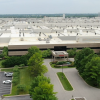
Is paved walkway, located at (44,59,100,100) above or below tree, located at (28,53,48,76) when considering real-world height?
below

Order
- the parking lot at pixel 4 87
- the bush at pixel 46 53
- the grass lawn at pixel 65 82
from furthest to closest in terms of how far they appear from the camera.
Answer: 1. the bush at pixel 46 53
2. the grass lawn at pixel 65 82
3. the parking lot at pixel 4 87

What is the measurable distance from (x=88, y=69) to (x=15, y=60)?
16.7m

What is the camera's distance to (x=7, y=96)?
77.3 ft

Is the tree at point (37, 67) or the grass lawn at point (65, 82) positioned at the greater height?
the tree at point (37, 67)

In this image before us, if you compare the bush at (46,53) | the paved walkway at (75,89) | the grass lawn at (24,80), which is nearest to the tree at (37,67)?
the grass lawn at (24,80)

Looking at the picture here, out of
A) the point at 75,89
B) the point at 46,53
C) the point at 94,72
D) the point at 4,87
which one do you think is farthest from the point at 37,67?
the point at 46,53

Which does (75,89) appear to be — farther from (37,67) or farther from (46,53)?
(46,53)

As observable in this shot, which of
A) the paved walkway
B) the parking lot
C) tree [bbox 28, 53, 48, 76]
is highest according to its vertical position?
tree [bbox 28, 53, 48, 76]

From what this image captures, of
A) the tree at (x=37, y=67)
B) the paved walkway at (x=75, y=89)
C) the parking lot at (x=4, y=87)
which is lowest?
the parking lot at (x=4, y=87)

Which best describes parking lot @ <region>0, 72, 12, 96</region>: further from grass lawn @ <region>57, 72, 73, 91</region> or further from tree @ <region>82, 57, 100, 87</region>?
tree @ <region>82, 57, 100, 87</region>

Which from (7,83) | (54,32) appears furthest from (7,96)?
(54,32)

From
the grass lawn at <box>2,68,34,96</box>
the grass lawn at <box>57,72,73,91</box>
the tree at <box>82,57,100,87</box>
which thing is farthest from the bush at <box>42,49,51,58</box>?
the tree at <box>82,57,100,87</box>

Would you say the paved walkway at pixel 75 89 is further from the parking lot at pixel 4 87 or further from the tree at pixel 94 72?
the parking lot at pixel 4 87

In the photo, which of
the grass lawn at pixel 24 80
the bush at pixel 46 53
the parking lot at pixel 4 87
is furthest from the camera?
the bush at pixel 46 53
